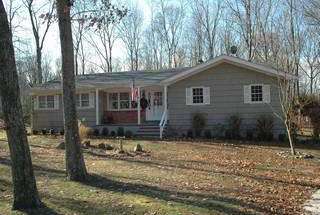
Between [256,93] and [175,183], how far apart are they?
17.0m

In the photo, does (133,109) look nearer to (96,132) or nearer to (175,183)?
(96,132)

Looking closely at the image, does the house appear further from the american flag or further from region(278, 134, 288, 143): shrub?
region(278, 134, 288, 143): shrub

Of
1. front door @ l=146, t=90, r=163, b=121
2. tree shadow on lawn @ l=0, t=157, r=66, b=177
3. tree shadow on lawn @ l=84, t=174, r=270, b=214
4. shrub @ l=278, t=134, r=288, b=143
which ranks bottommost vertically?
tree shadow on lawn @ l=84, t=174, r=270, b=214

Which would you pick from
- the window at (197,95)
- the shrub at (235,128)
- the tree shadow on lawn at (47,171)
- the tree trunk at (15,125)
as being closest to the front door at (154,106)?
the window at (197,95)

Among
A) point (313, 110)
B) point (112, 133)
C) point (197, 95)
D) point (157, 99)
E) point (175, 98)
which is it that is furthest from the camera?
point (157, 99)

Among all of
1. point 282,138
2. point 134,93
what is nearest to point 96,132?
point 134,93

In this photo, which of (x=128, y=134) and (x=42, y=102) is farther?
(x=42, y=102)

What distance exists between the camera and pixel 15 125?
28.2 feet

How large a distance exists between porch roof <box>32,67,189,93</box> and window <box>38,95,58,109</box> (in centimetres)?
73

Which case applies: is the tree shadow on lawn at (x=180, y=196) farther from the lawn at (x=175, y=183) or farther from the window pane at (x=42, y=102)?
the window pane at (x=42, y=102)

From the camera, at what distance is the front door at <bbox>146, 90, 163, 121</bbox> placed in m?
32.8

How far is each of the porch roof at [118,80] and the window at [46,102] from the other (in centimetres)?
73

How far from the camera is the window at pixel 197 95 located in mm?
29609

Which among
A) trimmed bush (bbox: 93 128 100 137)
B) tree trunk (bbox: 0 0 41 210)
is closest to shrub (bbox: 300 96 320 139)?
trimmed bush (bbox: 93 128 100 137)
